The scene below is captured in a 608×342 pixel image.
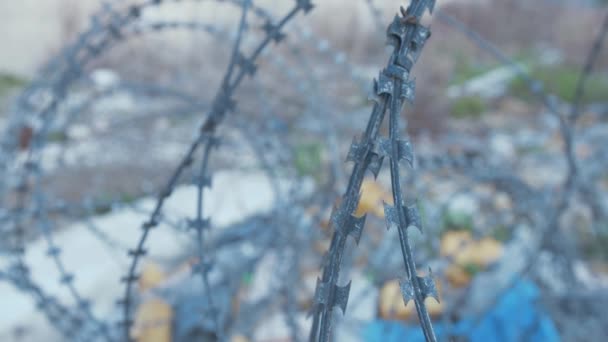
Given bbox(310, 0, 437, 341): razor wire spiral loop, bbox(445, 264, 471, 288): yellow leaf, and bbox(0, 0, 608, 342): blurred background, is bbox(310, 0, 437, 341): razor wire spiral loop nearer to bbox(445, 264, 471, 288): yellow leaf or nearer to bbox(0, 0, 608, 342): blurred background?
bbox(0, 0, 608, 342): blurred background

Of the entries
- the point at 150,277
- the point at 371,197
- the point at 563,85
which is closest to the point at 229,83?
the point at 371,197

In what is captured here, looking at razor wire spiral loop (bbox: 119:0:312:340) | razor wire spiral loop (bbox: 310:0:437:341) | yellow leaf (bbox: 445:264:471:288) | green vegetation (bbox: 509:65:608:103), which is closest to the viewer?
razor wire spiral loop (bbox: 310:0:437:341)

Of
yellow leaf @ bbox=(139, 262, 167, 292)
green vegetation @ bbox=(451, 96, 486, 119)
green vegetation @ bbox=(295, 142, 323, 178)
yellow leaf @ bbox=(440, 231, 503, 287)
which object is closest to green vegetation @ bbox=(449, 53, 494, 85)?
green vegetation @ bbox=(451, 96, 486, 119)

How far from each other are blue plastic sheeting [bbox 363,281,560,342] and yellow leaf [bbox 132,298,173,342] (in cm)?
95

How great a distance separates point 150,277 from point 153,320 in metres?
0.61

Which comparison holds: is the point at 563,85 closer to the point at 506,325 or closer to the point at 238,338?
the point at 506,325

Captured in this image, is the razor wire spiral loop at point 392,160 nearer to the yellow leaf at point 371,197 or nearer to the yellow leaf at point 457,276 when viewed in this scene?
the yellow leaf at point 371,197

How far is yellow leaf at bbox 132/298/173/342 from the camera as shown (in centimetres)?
267

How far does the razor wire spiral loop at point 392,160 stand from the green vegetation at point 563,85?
8.80m

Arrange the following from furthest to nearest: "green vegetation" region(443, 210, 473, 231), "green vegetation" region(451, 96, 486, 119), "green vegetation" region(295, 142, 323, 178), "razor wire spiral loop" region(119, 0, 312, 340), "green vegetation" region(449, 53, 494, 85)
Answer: "green vegetation" region(449, 53, 494, 85), "green vegetation" region(451, 96, 486, 119), "green vegetation" region(295, 142, 323, 178), "green vegetation" region(443, 210, 473, 231), "razor wire spiral loop" region(119, 0, 312, 340)

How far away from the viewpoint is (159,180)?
534cm

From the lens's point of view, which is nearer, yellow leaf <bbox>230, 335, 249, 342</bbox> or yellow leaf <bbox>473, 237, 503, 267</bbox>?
yellow leaf <bbox>230, 335, 249, 342</bbox>

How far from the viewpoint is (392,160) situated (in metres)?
0.73

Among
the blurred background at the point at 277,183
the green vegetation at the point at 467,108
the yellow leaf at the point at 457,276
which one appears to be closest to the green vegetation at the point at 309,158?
the blurred background at the point at 277,183
